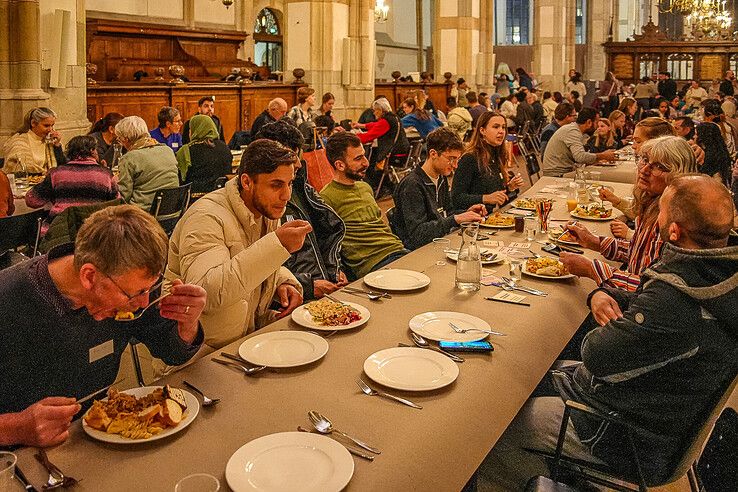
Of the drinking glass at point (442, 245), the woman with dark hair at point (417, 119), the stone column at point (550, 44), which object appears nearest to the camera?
the drinking glass at point (442, 245)

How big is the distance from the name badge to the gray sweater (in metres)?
5.82

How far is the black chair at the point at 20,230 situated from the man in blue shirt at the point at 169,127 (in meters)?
3.23

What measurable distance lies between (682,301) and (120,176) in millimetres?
4541

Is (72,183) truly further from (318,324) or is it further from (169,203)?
(318,324)

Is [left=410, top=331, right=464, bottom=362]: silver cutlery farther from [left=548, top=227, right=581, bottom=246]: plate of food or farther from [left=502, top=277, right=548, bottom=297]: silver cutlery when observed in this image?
[left=548, top=227, right=581, bottom=246]: plate of food

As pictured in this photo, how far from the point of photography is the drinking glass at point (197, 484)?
1.40m

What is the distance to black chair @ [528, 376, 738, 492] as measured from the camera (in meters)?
A: 2.04

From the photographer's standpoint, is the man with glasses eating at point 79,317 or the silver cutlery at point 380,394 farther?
the silver cutlery at point 380,394

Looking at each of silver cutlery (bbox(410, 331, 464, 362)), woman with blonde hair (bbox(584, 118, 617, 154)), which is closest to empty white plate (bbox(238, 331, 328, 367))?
silver cutlery (bbox(410, 331, 464, 362))

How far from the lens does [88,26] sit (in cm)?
1156

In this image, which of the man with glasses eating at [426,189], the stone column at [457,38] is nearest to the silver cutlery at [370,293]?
the man with glasses eating at [426,189]

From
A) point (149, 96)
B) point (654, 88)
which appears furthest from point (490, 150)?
point (654, 88)

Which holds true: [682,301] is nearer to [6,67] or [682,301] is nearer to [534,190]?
[534,190]

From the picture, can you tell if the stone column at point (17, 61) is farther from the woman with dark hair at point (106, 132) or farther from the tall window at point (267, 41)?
the tall window at point (267, 41)
